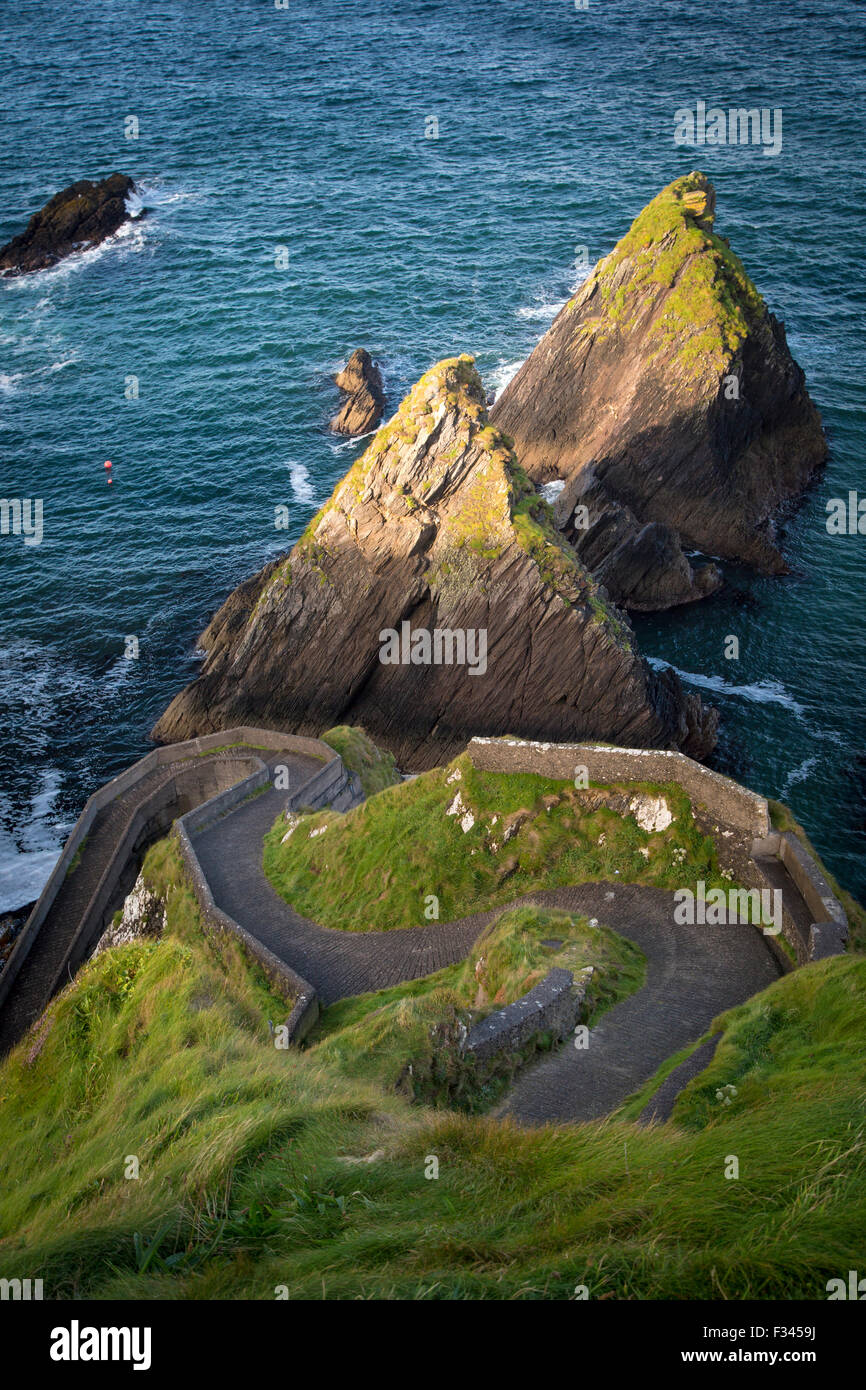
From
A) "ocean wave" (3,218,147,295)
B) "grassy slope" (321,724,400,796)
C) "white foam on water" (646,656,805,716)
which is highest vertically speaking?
"ocean wave" (3,218,147,295)

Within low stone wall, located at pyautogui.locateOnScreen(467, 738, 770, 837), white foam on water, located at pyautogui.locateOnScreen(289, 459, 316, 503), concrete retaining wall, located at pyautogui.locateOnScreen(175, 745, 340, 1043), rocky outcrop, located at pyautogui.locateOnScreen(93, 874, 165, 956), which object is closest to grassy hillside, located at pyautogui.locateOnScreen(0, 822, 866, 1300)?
concrete retaining wall, located at pyautogui.locateOnScreen(175, 745, 340, 1043)

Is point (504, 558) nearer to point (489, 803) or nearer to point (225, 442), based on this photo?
point (489, 803)

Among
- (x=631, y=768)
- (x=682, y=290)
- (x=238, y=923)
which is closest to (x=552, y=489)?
(x=682, y=290)

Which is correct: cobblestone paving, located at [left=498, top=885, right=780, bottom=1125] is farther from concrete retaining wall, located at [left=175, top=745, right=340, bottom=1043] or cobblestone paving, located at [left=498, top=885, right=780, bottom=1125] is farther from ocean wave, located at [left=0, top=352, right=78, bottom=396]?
ocean wave, located at [left=0, top=352, right=78, bottom=396]

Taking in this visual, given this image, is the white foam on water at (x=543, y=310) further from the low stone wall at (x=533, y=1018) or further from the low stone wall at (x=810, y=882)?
the low stone wall at (x=533, y=1018)

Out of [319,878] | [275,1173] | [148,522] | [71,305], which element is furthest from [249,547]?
[275,1173]

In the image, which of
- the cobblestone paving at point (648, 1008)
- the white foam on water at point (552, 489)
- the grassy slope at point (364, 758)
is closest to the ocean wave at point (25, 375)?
the white foam on water at point (552, 489)

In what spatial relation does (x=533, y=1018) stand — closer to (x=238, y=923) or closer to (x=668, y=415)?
(x=238, y=923)
